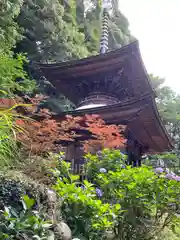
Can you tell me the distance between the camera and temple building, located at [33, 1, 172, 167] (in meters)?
5.85

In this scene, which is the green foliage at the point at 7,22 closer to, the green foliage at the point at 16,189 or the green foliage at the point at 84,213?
the green foliage at the point at 16,189

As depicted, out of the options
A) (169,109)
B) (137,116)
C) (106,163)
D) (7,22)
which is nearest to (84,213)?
(106,163)

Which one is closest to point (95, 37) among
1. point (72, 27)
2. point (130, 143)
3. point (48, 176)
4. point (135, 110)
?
point (72, 27)

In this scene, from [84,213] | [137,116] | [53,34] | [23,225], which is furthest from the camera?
[53,34]

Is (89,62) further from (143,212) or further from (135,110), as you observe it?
(143,212)

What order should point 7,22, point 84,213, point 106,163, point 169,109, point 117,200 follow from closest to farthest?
point 84,213, point 117,200, point 106,163, point 7,22, point 169,109

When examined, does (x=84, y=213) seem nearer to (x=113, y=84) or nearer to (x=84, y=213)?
(x=84, y=213)

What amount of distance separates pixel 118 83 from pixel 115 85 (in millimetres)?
90

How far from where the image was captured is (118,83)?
674 centimetres

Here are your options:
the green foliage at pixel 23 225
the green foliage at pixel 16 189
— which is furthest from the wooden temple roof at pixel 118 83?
the green foliage at pixel 23 225

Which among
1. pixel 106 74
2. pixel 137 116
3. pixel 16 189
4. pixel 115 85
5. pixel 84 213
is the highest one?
pixel 106 74

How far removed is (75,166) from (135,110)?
161 centimetres

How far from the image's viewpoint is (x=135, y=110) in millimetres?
4879

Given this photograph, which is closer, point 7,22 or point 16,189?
point 16,189
